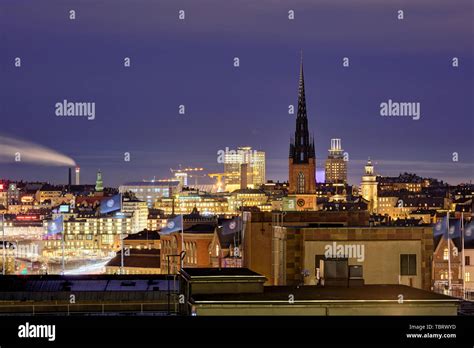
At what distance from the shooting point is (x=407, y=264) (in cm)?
2952

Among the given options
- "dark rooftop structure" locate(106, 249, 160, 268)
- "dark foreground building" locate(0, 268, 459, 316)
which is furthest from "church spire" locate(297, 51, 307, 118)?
"dark foreground building" locate(0, 268, 459, 316)

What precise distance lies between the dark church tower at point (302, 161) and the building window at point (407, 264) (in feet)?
431

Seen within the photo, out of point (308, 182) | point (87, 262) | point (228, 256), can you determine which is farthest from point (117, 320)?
point (308, 182)

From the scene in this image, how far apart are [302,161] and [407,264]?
13282cm

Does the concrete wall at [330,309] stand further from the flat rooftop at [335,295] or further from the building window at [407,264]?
the building window at [407,264]

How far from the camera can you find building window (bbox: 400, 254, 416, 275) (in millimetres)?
29422

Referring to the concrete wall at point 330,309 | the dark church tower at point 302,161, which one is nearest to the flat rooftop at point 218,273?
the concrete wall at point 330,309

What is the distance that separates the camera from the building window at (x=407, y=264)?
1158 inches

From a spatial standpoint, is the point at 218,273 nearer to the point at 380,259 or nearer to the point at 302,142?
the point at 380,259

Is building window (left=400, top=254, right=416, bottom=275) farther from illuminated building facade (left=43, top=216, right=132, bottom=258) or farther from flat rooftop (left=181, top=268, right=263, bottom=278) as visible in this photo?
illuminated building facade (left=43, top=216, right=132, bottom=258)

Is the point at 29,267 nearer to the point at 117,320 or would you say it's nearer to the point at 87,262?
the point at 87,262

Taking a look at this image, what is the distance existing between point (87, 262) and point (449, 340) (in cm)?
13258

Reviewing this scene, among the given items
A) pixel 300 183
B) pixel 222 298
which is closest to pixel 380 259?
pixel 222 298

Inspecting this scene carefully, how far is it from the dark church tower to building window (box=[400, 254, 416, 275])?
131327 mm
